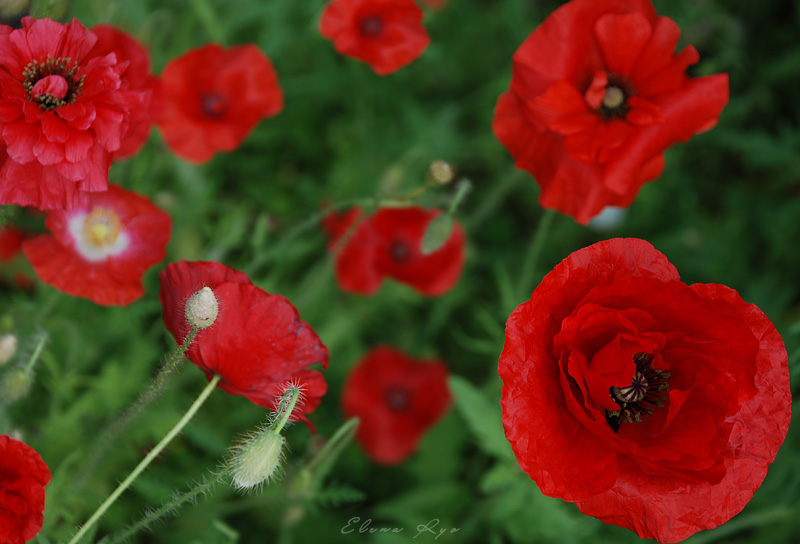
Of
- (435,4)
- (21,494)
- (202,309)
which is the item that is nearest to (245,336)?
(202,309)

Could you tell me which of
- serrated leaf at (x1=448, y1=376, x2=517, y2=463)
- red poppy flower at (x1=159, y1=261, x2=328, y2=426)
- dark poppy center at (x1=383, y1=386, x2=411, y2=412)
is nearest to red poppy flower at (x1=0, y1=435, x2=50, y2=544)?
red poppy flower at (x1=159, y1=261, x2=328, y2=426)

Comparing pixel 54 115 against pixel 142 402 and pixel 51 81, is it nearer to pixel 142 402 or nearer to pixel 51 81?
pixel 51 81

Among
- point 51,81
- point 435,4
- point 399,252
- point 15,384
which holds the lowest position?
point 399,252

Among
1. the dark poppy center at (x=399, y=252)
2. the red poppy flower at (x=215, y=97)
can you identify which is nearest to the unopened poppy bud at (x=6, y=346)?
the red poppy flower at (x=215, y=97)

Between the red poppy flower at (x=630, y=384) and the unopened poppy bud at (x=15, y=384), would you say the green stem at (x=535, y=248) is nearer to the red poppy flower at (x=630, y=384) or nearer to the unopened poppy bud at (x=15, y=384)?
the red poppy flower at (x=630, y=384)

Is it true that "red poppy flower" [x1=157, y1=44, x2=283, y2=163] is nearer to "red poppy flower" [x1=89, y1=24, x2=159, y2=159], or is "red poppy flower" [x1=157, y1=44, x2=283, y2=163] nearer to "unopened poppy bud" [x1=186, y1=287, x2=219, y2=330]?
"red poppy flower" [x1=89, y1=24, x2=159, y2=159]

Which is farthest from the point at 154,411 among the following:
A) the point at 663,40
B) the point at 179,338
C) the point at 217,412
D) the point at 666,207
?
the point at 666,207
